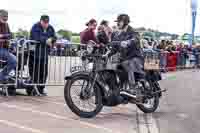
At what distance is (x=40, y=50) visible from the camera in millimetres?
10133

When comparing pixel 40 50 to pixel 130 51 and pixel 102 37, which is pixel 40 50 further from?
pixel 130 51

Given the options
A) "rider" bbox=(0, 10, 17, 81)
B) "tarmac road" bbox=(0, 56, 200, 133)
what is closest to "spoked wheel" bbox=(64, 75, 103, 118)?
"tarmac road" bbox=(0, 56, 200, 133)

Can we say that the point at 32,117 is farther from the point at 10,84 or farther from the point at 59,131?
the point at 10,84

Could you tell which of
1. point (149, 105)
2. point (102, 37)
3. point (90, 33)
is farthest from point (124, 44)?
point (90, 33)

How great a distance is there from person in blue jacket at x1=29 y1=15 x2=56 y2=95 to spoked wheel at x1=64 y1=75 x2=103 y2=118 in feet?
8.42

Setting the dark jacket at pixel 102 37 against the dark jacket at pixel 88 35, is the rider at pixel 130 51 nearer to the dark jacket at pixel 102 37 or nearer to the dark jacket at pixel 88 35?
the dark jacket at pixel 102 37

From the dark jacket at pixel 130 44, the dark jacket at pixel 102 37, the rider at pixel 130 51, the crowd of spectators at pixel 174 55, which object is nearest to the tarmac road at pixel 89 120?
the rider at pixel 130 51

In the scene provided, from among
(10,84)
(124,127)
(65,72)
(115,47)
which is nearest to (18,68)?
(10,84)

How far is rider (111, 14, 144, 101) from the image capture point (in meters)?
8.18

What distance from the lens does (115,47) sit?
8062mm

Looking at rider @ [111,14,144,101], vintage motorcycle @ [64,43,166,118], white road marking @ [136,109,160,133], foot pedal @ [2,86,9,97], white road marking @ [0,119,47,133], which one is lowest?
white road marking @ [136,109,160,133]

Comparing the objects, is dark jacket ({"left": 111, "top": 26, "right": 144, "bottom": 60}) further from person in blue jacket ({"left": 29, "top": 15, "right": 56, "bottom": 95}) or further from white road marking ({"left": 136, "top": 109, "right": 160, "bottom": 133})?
person in blue jacket ({"left": 29, "top": 15, "right": 56, "bottom": 95})

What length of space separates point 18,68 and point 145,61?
277 cm

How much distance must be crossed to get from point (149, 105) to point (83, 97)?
5.61ft
